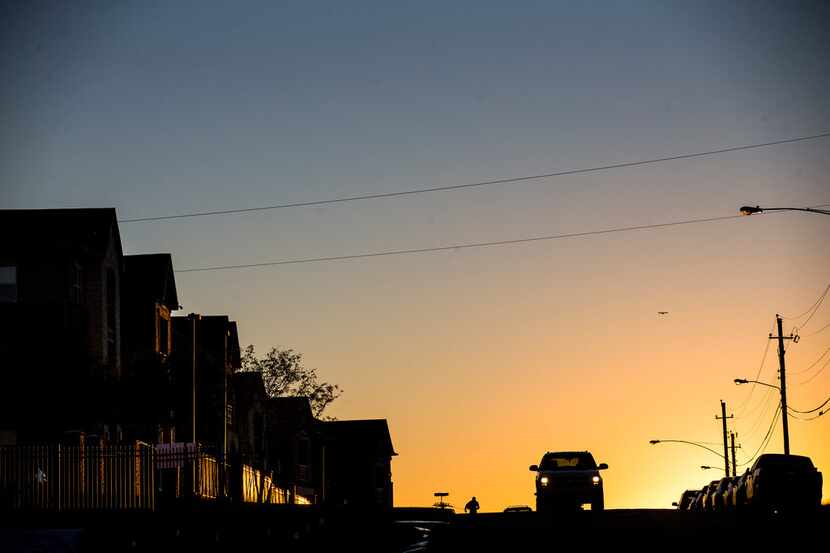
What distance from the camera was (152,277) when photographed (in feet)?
189

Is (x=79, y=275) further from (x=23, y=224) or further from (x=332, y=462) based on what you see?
(x=332, y=462)

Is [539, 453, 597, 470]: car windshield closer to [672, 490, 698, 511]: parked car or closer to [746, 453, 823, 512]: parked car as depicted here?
[746, 453, 823, 512]: parked car

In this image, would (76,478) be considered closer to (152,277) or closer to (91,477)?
(91,477)

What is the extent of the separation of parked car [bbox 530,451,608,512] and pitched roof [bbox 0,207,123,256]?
17.0 meters

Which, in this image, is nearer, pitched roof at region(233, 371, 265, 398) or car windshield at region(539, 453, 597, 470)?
car windshield at region(539, 453, 597, 470)

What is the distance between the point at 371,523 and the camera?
36844 millimetres

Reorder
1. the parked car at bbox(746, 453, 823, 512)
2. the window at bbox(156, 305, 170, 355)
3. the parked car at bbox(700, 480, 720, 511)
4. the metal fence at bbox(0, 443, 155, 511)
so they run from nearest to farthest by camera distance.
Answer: the metal fence at bbox(0, 443, 155, 511)
the parked car at bbox(746, 453, 823, 512)
the parked car at bbox(700, 480, 720, 511)
the window at bbox(156, 305, 170, 355)

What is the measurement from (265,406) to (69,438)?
32955 millimetres

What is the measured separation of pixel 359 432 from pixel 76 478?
292 ft

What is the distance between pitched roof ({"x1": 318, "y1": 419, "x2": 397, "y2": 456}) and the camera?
123125 mm

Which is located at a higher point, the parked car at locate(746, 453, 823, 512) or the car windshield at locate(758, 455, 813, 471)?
the car windshield at locate(758, 455, 813, 471)

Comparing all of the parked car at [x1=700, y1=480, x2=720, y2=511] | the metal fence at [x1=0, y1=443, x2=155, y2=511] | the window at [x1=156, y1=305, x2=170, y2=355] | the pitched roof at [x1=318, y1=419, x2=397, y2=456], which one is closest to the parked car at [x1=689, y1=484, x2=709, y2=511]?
the parked car at [x1=700, y1=480, x2=720, y2=511]

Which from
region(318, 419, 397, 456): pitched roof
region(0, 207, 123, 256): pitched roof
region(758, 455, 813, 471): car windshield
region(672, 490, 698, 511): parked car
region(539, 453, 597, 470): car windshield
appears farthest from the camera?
region(318, 419, 397, 456): pitched roof

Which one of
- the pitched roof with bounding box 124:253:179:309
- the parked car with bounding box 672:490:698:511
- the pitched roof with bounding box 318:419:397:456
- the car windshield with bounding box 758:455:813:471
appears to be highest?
the pitched roof with bounding box 124:253:179:309
